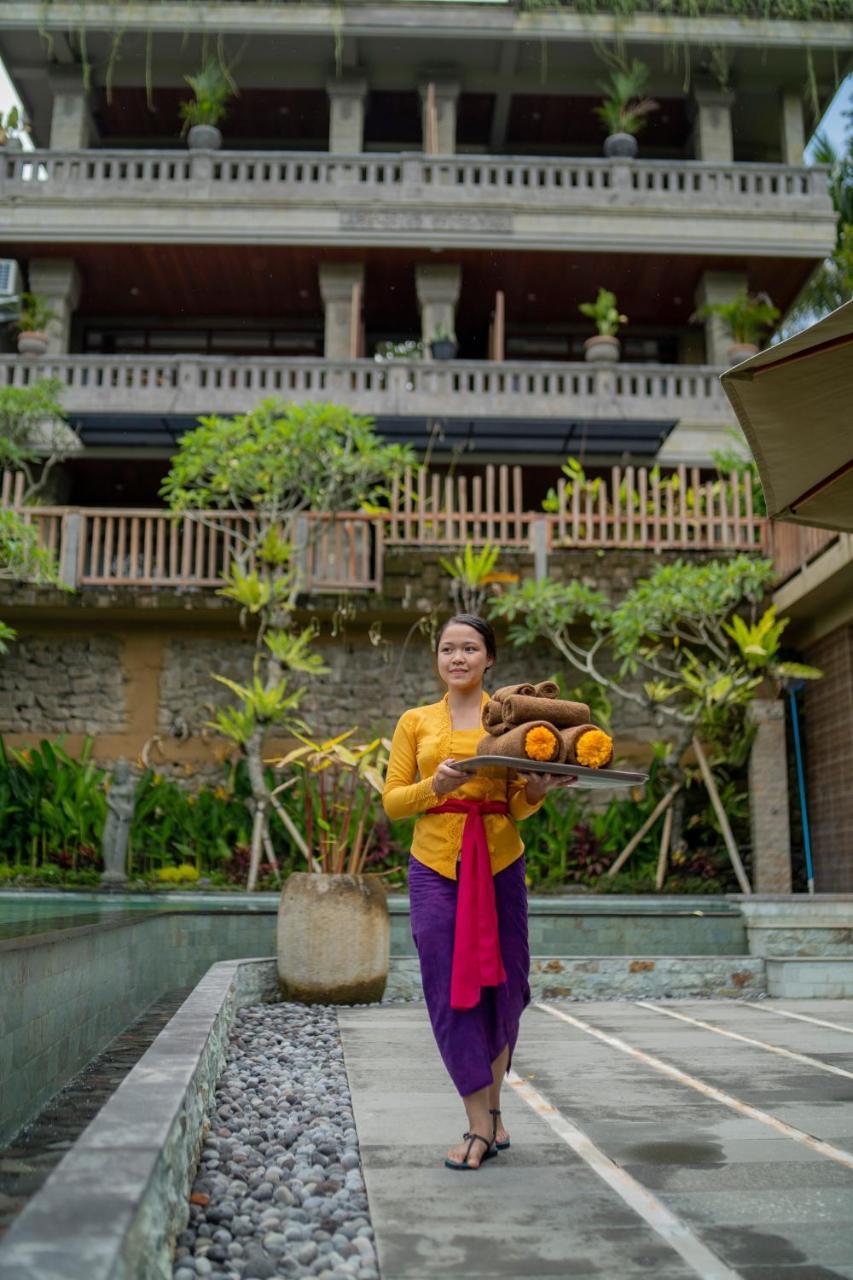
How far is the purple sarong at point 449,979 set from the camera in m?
2.83

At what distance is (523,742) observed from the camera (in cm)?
275

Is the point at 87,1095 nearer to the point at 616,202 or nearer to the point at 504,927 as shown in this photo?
the point at 504,927

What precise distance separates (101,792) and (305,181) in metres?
10.2

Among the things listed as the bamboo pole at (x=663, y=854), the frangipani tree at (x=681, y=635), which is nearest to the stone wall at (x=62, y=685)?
the frangipani tree at (x=681, y=635)

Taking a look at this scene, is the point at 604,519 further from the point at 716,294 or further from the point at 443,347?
the point at 716,294

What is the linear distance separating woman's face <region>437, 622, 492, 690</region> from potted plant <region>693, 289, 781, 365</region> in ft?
45.5

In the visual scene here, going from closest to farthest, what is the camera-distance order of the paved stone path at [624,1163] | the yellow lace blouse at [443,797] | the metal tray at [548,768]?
the paved stone path at [624,1163] → the metal tray at [548,768] → the yellow lace blouse at [443,797]

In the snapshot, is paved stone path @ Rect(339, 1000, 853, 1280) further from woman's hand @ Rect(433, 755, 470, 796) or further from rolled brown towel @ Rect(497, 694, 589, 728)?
rolled brown towel @ Rect(497, 694, 589, 728)

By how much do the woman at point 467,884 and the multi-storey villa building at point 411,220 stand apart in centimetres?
1047

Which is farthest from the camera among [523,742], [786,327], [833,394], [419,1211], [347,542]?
[786,327]

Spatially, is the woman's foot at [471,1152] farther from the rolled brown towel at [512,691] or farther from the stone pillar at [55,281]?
the stone pillar at [55,281]

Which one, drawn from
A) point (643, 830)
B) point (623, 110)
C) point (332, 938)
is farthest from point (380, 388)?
point (332, 938)

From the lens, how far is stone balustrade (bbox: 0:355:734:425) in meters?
15.8

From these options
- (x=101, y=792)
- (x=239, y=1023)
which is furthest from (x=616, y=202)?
(x=239, y=1023)
